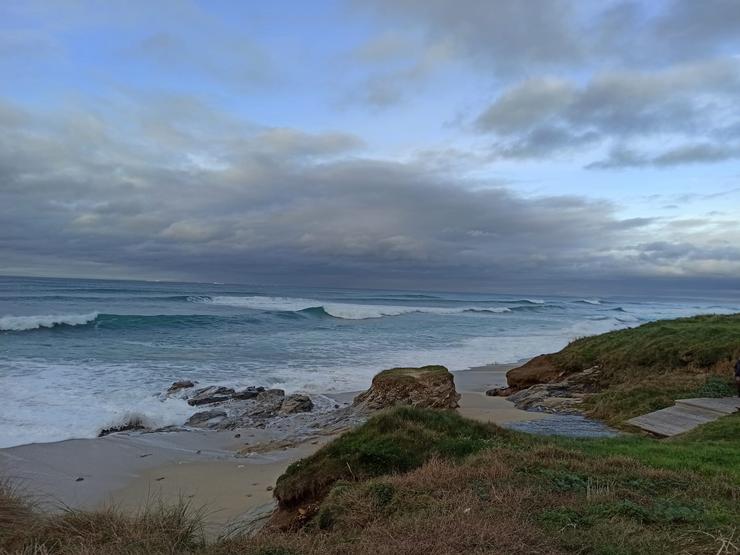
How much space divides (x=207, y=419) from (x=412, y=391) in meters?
5.16

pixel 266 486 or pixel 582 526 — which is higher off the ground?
pixel 582 526

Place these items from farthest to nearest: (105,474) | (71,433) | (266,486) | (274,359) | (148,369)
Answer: (274,359)
(148,369)
(71,433)
(105,474)
(266,486)

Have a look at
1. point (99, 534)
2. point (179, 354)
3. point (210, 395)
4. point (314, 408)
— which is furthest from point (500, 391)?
point (99, 534)

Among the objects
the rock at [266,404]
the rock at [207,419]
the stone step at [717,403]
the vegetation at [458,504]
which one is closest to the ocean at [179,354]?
the rock at [207,419]

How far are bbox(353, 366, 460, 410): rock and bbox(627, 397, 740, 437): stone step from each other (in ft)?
13.5

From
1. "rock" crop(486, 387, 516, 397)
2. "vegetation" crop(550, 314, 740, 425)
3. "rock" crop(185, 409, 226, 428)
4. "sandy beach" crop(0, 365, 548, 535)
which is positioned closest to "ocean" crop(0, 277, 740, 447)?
"rock" crop(185, 409, 226, 428)

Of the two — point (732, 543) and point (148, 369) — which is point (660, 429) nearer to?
point (732, 543)

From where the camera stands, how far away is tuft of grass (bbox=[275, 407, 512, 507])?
623 cm

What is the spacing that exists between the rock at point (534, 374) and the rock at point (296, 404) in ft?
23.3

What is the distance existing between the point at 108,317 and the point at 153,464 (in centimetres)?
3004

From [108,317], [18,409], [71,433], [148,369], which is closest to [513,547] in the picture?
[71,433]

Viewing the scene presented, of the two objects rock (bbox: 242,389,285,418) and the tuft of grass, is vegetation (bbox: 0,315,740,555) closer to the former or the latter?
the tuft of grass

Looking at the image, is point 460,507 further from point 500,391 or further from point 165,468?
point 500,391

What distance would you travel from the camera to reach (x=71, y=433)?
11766 mm
